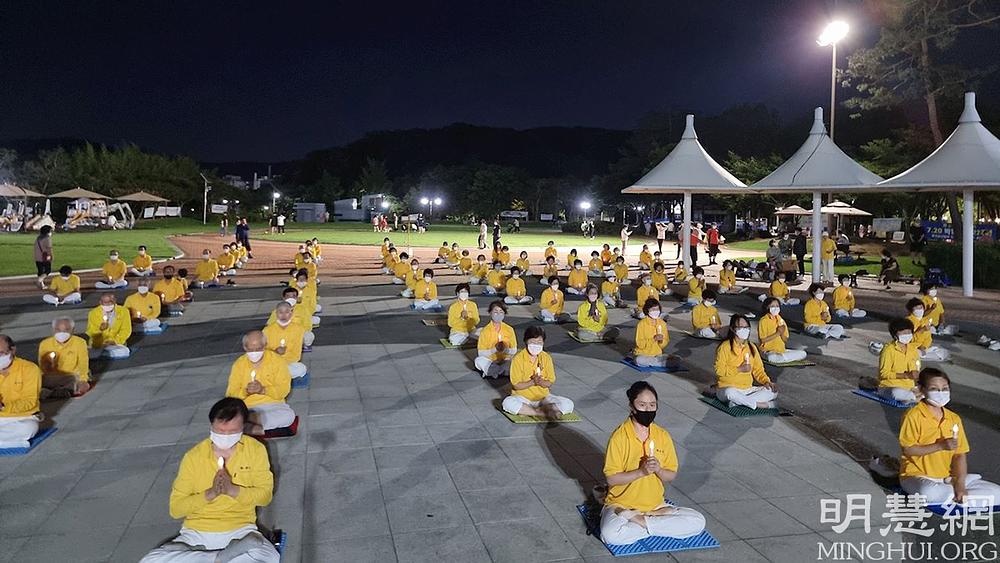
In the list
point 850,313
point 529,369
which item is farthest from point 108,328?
point 850,313

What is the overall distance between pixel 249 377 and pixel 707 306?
33.1 feet

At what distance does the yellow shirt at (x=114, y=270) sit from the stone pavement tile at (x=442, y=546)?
19.2 m

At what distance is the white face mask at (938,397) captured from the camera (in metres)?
6.21

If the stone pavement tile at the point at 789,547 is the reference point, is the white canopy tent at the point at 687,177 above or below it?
above

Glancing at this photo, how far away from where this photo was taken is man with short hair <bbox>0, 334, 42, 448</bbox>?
748cm

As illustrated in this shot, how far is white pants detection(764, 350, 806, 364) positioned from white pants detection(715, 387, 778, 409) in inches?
122

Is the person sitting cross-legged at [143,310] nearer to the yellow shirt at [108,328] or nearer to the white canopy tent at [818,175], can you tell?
the yellow shirt at [108,328]

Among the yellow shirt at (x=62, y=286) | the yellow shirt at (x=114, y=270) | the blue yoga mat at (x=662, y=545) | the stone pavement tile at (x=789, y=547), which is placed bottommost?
the stone pavement tile at (x=789, y=547)

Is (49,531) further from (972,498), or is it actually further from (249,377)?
(972,498)

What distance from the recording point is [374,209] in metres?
91.0

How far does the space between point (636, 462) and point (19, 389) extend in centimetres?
691

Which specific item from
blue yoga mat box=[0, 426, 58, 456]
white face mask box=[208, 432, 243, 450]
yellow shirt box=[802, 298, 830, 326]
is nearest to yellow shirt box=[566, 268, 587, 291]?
yellow shirt box=[802, 298, 830, 326]

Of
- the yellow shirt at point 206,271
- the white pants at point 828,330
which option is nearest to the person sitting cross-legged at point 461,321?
the white pants at point 828,330

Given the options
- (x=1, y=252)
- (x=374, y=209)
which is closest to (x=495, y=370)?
(x=1, y=252)
